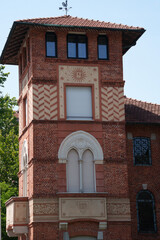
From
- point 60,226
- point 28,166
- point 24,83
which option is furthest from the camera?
point 24,83

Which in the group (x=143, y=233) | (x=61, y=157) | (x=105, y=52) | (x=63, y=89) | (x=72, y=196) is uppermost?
(x=105, y=52)

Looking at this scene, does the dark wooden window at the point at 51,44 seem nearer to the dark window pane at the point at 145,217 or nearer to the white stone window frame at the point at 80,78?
the white stone window frame at the point at 80,78

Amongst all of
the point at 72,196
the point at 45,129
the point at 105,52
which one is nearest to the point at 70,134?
the point at 45,129

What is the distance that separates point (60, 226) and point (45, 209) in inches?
45.5

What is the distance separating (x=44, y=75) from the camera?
3130 cm

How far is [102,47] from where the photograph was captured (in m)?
32.7

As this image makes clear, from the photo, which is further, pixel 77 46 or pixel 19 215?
pixel 77 46

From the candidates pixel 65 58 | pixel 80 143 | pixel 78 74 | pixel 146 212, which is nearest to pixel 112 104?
pixel 78 74

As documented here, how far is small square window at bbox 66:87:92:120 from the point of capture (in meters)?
31.2

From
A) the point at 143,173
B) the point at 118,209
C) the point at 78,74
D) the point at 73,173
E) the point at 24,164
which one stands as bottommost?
the point at 118,209

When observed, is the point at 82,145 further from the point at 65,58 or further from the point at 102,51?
the point at 102,51

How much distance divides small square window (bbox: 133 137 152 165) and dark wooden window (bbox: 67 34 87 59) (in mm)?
5959

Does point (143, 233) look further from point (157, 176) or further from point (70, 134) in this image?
point (70, 134)

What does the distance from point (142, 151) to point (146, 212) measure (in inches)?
142
